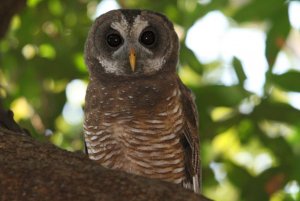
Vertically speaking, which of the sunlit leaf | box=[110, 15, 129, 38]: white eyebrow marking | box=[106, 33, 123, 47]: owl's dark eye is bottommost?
the sunlit leaf

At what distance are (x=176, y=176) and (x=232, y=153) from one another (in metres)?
2.12

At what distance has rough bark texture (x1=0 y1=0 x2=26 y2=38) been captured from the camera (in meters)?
4.29

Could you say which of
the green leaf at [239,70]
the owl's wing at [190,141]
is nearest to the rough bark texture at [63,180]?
the owl's wing at [190,141]

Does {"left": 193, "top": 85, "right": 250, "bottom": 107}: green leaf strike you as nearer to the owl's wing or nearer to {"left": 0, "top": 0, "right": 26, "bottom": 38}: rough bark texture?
the owl's wing

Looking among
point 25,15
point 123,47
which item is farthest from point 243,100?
point 25,15

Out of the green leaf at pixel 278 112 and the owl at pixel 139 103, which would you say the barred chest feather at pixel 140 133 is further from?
the green leaf at pixel 278 112

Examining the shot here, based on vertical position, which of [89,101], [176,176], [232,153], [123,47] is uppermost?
[123,47]

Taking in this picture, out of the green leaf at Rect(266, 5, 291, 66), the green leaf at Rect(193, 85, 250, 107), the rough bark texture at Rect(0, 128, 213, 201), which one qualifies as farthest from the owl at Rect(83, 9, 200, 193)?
the rough bark texture at Rect(0, 128, 213, 201)

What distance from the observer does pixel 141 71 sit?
13.8 ft

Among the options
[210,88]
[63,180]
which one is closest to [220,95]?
[210,88]

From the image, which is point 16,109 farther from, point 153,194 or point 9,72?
point 153,194

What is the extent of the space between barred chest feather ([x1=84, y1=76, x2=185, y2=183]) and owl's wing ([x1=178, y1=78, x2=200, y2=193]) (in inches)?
2.2

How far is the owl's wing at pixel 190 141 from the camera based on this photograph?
157 inches

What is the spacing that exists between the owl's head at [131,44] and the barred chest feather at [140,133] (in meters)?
0.27
